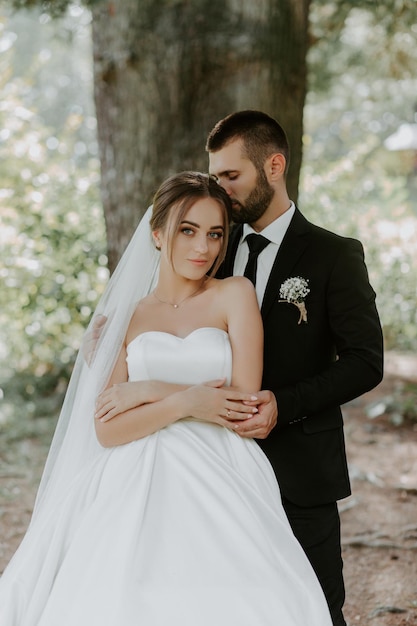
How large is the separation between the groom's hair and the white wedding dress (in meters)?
0.77

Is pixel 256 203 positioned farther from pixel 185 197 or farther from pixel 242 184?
pixel 185 197

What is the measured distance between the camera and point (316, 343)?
2811 mm

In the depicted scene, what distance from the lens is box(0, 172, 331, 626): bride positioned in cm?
222

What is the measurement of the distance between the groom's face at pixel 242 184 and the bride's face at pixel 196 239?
0.61ft

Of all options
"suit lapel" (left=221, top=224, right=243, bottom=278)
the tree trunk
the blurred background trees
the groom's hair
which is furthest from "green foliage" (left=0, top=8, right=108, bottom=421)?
the groom's hair

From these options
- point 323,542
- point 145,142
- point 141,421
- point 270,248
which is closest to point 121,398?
point 141,421

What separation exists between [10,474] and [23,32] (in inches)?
1095

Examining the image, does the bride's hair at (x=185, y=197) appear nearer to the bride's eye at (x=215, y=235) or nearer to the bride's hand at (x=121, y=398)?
the bride's eye at (x=215, y=235)

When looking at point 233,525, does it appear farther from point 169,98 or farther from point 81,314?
point 81,314

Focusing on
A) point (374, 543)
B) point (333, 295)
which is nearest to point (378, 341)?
point (333, 295)

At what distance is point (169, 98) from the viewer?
12.7ft

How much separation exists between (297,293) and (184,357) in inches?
19.7

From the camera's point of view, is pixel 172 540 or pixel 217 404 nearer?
pixel 172 540

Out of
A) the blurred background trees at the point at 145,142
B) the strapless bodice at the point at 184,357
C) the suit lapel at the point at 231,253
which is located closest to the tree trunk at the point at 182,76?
the blurred background trees at the point at 145,142
